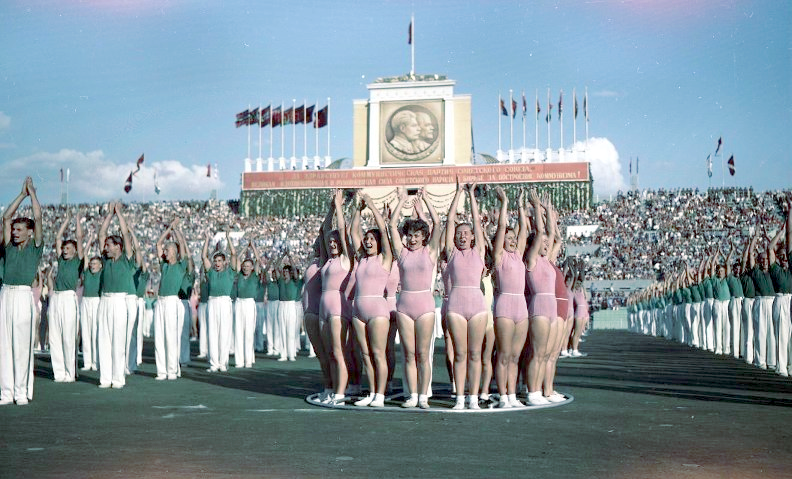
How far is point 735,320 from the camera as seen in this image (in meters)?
19.1

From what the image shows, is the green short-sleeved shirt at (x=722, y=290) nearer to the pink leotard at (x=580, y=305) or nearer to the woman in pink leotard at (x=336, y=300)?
the pink leotard at (x=580, y=305)

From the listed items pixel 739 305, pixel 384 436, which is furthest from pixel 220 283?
pixel 739 305

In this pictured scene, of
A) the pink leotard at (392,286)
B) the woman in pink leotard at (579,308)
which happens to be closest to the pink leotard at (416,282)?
the pink leotard at (392,286)

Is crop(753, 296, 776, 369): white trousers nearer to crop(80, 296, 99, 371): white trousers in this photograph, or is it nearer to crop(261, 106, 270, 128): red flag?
crop(80, 296, 99, 371): white trousers

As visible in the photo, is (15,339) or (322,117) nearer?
(15,339)

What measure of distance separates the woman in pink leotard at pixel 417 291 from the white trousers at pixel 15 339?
4.16 m

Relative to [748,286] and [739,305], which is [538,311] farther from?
[739,305]

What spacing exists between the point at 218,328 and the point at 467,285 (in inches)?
276

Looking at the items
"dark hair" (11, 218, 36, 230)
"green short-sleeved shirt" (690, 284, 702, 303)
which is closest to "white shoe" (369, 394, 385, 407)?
"dark hair" (11, 218, 36, 230)

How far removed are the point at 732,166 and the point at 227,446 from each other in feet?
221

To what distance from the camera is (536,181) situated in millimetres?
62656

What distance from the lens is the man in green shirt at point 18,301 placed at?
9.81 meters

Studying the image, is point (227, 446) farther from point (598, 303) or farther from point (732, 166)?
point (732, 166)

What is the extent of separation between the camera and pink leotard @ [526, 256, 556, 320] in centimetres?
989
